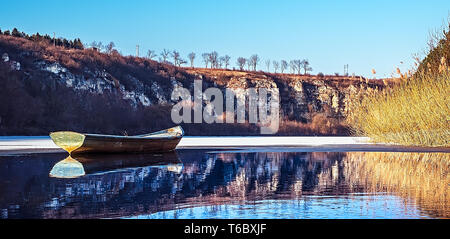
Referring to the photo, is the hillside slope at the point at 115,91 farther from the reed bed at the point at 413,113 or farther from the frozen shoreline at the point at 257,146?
the frozen shoreline at the point at 257,146

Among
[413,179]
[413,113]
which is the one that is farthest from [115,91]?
[413,179]

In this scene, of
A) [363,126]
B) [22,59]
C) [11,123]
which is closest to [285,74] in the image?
[22,59]

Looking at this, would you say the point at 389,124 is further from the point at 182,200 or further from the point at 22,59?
the point at 22,59

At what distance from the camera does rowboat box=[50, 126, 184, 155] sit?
12062mm

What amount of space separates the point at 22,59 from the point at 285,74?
3142 centimetres

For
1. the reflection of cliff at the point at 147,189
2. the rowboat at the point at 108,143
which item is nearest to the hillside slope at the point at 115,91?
the rowboat at the point at 108,143

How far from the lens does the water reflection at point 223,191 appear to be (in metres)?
4.79

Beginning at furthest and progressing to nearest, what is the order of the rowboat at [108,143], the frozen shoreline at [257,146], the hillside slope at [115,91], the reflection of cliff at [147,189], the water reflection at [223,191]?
the hillside slope at [115,91] < the frozen shoreline at [257,146] < the rowboat at [108,143] < the reflection of cliff at [147,189] < the water reflection at [223,191]

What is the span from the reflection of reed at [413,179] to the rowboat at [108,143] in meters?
5.19

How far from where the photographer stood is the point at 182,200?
5543mm

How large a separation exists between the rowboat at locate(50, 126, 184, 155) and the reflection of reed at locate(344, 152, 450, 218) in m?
5.19

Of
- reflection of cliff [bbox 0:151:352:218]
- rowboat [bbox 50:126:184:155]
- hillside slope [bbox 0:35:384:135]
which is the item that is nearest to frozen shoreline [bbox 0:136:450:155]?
rowboat [bbox 50:126:184:155]

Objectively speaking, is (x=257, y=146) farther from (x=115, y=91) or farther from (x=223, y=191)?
(x=115, y=91)

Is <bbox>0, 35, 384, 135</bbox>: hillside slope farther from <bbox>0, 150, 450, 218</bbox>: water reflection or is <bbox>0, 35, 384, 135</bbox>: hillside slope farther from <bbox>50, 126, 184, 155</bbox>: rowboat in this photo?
<bbox>0, 150, 450, 218</bbox>: water reflection
